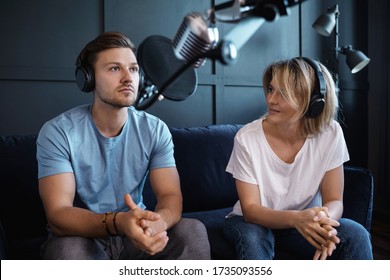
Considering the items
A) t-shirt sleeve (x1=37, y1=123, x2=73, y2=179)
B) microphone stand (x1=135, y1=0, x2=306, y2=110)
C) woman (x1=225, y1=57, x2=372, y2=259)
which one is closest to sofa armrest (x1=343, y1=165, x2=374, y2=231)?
woman (x1=225, y1=57, x2=372, y2=259)

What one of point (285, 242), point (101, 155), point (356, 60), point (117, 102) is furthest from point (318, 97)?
point (356, 60)

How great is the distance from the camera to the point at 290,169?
1.41 metres

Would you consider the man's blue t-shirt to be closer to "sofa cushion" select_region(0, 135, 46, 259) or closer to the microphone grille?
"sofa cushion" select_region(0, 135, 46, 259)

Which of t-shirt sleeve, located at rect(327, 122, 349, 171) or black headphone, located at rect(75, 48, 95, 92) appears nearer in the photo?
black headphone, located at rect(75, 48, 95, 92)

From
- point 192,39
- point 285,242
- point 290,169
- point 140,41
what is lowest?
point 285,242

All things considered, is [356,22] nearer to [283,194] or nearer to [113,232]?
[283,194]

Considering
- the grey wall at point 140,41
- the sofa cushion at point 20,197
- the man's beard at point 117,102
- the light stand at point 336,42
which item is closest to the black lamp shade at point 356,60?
the light stand at point 336,42

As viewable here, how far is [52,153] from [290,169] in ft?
2.53

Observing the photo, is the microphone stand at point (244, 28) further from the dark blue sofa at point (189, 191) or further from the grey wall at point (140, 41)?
the grey wall at point (140, 41)

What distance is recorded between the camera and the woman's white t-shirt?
139cm

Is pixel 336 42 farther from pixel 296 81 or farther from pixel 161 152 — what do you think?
pixel 161 152

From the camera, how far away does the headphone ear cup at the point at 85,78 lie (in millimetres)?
1168

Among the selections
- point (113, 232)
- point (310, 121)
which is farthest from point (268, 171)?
point (113, 232)

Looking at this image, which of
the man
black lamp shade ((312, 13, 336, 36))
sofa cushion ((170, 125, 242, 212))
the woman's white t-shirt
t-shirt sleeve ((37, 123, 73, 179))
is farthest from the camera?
black lamp shade ((312, 13, 336, 36))
